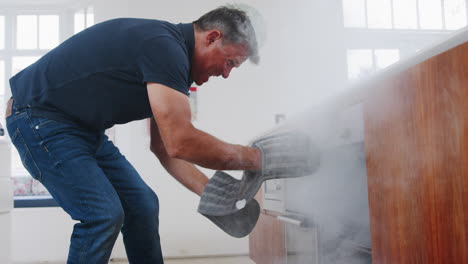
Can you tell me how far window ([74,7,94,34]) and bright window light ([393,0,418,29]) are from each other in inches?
106

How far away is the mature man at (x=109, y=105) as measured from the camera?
1.05 meters

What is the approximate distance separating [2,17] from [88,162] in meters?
3.55

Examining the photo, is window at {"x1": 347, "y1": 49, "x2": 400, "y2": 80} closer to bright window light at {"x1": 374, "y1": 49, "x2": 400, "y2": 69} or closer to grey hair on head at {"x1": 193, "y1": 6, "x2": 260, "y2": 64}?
bright window light at {"x1": 374, "y1": 49, "x2": 400, "y2": 69}

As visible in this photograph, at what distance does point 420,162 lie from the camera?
766mm

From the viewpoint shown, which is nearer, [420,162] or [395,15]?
[420,162]

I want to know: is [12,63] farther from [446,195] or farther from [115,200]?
[446,195]

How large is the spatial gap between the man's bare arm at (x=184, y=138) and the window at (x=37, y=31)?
336cm

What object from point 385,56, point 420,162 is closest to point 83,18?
point 385,56

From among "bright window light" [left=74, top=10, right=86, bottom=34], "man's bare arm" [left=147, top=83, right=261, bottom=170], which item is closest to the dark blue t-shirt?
"man's bare arm" [left=147, top=83, right=261, bottom=170]

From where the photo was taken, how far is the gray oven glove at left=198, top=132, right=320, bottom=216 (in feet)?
3.69

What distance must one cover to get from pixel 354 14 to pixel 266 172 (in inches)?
120

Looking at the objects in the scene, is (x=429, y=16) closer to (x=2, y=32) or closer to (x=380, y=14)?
(x=380, y=14)

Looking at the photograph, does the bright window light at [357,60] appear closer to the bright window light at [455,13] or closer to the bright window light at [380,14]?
the bright window light at [380,14]

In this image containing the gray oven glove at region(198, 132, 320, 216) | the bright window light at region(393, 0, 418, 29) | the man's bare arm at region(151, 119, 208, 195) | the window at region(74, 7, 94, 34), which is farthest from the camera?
the window at region(74, 7, 94, 34)
